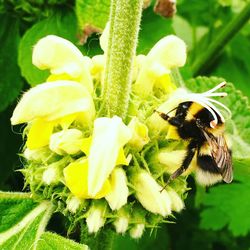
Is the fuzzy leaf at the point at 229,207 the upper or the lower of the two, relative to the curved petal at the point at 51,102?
lower

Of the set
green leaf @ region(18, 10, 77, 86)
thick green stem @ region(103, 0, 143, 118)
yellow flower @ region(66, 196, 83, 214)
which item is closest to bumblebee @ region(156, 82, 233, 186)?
thick green stem @ region(103, 0, 143, 118)

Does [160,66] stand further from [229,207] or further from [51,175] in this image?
[229,207]

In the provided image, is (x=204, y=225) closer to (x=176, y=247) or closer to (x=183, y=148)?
(x=176, y=247)

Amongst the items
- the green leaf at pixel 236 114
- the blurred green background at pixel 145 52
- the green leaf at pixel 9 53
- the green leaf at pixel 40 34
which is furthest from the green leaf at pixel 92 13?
the green leaf at pixel 9 53

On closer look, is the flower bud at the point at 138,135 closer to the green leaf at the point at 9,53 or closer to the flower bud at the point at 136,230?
the flower bud at the point at 136,230

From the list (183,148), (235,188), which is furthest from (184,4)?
(183,148)

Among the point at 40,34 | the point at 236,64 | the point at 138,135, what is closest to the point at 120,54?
the point at 138,135

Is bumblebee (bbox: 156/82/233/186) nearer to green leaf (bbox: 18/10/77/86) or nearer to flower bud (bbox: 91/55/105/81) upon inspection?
flower bud (bbox: 91/55/105/81)
